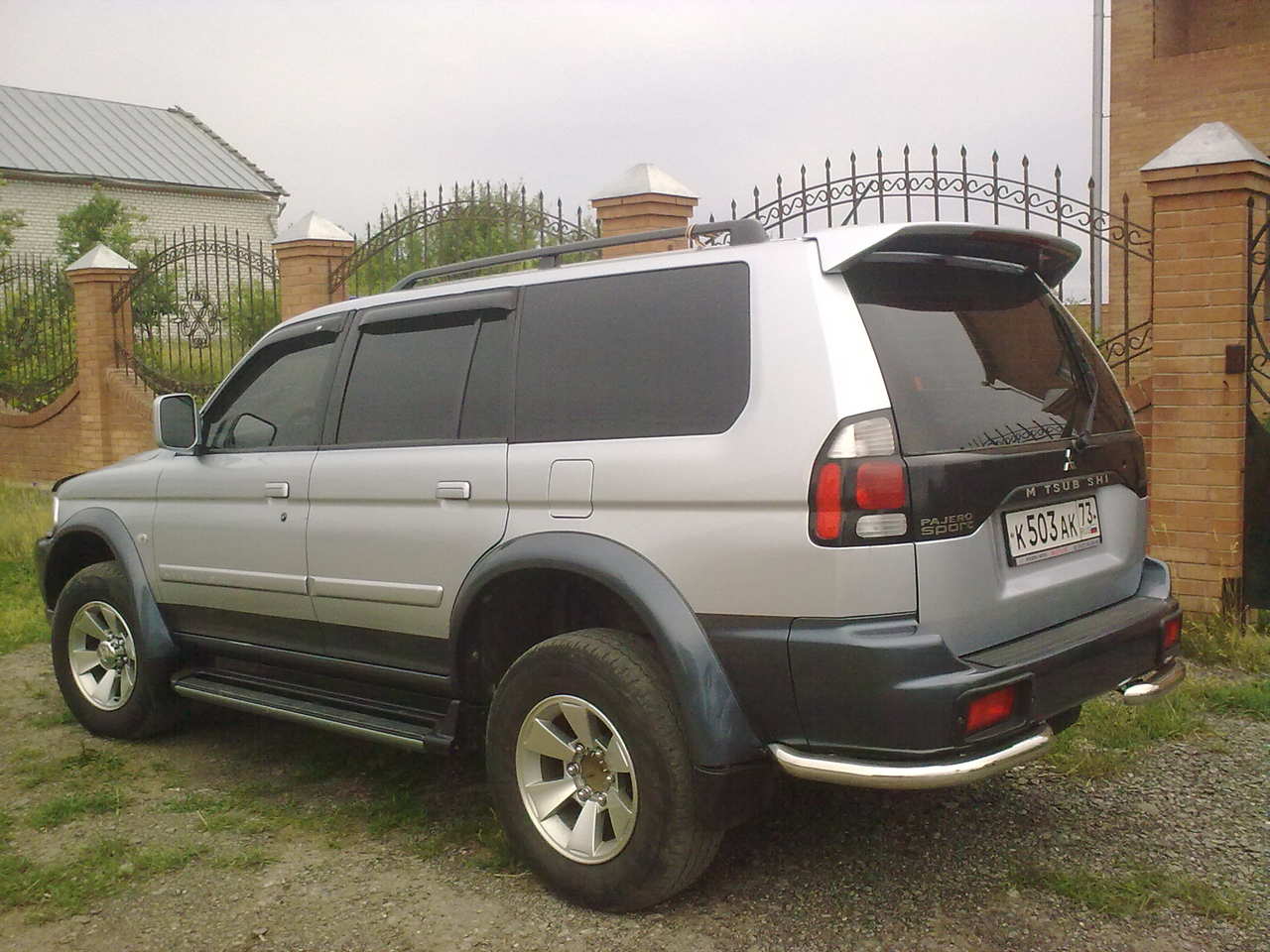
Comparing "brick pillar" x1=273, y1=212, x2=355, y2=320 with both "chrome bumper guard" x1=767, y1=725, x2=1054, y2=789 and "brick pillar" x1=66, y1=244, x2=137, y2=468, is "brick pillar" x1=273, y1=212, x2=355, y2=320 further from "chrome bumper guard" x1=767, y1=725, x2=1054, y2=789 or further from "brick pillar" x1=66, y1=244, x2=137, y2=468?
"chrome bumper guard" x1=767, y1=725, x2=1054, y2=789

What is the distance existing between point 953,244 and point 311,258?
7976 millimetres

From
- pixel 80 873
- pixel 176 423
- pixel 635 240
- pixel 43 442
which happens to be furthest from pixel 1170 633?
pixel 43 442

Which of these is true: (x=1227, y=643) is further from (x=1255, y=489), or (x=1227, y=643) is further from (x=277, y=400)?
(x=277, y=400)

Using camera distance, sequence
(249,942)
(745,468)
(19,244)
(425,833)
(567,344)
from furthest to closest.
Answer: (19,244), (425,833), (567,344), (249,942), (745,468)

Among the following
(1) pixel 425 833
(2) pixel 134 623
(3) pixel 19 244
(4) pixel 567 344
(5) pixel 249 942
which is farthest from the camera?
(3) pixel 19 244

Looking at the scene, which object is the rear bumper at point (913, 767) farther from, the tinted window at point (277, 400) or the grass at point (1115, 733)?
the tinted window at point (277, 400)

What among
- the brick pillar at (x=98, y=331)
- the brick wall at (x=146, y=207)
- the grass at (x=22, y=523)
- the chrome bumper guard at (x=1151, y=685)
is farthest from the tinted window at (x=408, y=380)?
the brick wall at (x=146, y=207)

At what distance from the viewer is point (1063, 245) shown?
13.1 ft

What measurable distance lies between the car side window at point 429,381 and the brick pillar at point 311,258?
6.34m

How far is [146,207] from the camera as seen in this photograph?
36.1 metres

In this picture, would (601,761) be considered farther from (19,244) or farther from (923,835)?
(19,244)

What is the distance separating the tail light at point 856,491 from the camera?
313 cm

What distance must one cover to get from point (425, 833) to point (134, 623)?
1717 mm

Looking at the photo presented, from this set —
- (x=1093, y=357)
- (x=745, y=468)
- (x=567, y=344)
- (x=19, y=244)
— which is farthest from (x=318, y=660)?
(x=19, y=244)
